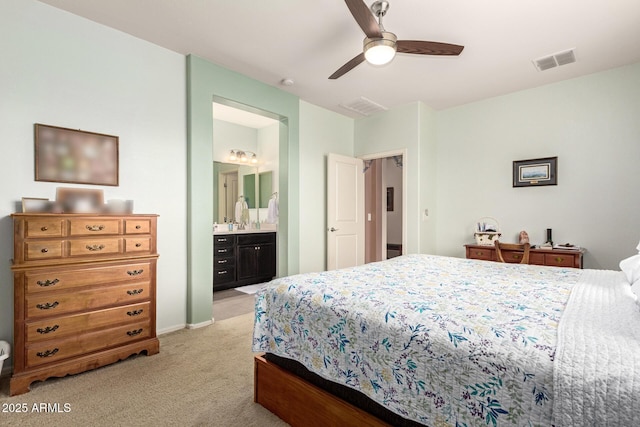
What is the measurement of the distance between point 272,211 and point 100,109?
3058 millimetres

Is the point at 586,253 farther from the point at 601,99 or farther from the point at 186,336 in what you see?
the point at 186,336

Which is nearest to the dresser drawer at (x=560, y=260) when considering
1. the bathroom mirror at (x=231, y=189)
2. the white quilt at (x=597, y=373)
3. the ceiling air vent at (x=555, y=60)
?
the ceiling air vent at (x=555, y=60)

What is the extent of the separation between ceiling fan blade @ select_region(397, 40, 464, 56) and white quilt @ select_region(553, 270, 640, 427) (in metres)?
2.05

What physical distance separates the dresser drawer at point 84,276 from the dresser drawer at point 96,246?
0.37ft

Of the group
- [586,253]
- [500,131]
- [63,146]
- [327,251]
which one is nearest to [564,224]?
[586,253]

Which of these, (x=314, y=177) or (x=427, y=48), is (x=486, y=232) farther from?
(x=427, y=48)

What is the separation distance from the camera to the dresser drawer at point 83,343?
2.07 m

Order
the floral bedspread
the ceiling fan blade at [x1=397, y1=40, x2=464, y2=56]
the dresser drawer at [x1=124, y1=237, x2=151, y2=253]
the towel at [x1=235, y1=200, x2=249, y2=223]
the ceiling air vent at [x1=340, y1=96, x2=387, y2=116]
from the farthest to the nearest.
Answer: the towel at [x1=235, y1=200, x2=249, y2=223] < the ceiling air vent at [x1=340, y1=96, x2=387, y2=116] < the dresser drawer at [x1=124, y1=237, x2=151, y2=253] < the ceiling fan blade at [x1=397, y1=40, x2=464, y2=56] < the floral bedspread

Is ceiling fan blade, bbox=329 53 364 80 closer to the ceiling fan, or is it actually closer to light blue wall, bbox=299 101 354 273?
the ceiling fan

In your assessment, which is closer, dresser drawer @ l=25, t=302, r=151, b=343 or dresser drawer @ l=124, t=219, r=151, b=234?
dresser drawer @ l=25, t=302, r=151, b=343

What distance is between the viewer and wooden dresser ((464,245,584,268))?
3.32 metres

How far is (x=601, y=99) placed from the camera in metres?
3.47

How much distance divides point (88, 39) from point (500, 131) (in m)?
4.57

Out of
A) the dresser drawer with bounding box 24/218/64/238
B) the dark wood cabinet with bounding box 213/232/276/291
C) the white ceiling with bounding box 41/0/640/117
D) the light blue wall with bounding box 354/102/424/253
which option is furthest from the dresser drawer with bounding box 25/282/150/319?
the light blue wall with bounding box 354/102/424/253
